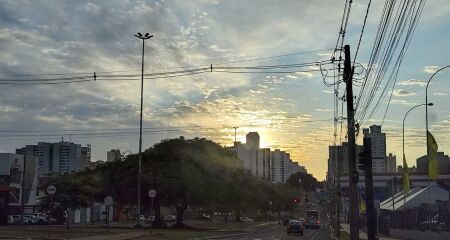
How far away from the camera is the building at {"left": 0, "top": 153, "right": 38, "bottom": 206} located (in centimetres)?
7475

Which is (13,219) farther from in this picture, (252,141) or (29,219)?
(252,141)

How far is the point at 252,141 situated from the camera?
464ft

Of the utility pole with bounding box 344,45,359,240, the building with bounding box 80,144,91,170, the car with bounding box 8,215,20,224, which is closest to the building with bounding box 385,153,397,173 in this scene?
the building with bounding box 80,144,91,170

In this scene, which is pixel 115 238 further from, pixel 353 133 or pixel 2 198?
pixel 2 198

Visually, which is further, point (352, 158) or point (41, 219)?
point (41, 219)

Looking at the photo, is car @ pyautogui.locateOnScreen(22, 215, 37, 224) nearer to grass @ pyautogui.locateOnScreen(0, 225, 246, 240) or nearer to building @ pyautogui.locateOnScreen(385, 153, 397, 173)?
grass @ pyautogui.locateOnScreen(0, 225, 246, 240)

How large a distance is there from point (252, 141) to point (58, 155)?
154ft

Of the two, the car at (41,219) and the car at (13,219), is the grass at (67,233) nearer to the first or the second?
the car at (13,219)

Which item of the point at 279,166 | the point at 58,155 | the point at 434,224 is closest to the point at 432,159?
the point at 434,224

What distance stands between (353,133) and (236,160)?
1703 inches

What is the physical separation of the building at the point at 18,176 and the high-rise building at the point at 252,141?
6446cm

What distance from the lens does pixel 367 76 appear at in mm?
24547

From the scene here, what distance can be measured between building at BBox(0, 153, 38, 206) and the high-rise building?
6446cm

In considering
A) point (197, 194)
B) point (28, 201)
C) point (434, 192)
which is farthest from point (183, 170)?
point (28, 201)
